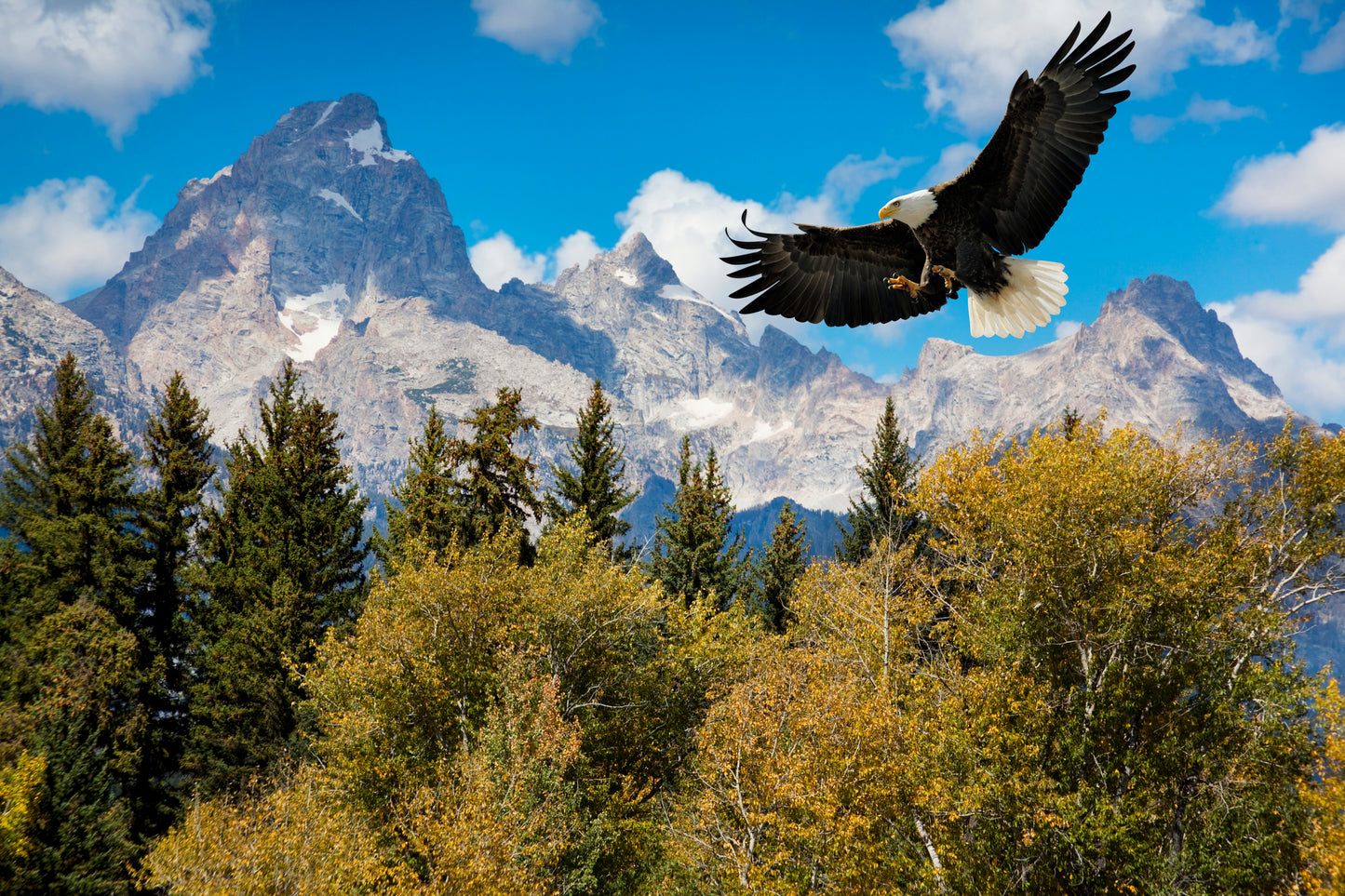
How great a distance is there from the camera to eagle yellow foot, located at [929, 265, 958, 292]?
25.7 feet

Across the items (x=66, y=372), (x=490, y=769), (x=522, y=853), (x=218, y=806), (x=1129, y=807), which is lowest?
(x=218, y=806)

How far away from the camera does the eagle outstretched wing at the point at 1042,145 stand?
6758 mm

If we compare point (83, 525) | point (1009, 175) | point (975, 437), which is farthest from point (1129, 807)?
point (83, 525)

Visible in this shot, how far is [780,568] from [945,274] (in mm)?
35174

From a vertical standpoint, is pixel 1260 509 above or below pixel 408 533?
above

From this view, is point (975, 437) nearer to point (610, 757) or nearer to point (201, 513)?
point (610, 757)

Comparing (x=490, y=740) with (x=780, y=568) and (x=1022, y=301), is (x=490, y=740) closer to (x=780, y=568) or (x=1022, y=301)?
(x=1022, y=301)

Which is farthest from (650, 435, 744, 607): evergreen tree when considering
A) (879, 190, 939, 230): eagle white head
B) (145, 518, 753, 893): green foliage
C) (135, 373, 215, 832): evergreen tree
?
(879, 190, 939, 230): eagle white head

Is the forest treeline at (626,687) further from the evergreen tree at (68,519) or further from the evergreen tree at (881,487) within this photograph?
the evergreen tree at (881,487)

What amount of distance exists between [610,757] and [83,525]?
2202cm

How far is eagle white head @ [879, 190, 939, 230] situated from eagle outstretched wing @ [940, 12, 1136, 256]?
0.60 ft

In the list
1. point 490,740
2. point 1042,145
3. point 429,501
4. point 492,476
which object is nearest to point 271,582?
point 429,501

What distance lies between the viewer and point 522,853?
52.9 ft

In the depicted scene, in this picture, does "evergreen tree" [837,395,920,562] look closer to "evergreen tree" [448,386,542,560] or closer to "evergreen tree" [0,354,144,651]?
"evergreen tree" [448,386,542,560]
